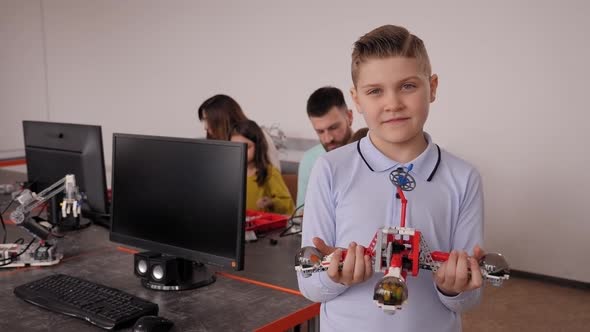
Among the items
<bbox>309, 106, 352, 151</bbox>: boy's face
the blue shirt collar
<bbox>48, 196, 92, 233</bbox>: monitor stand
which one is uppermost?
the blue shirt collar

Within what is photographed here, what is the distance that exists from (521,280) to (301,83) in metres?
2.24

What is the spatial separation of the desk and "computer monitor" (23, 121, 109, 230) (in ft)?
0.78

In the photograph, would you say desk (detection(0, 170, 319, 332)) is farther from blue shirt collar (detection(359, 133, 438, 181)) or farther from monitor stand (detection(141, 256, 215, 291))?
blue shirt collar (detection(359, 133, 438, 181))

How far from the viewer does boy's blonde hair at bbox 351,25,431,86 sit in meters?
1.22

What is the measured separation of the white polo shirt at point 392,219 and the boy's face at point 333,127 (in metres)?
1.74

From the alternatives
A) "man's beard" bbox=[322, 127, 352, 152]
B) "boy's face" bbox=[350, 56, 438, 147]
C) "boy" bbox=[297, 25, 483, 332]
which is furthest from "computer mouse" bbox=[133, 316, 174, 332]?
"man's beard" bbox=[322, 127, 352, 152]

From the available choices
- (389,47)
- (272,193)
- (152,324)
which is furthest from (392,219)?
(272,193)

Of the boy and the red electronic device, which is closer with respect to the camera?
the boy

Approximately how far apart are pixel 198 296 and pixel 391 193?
0.77 metres

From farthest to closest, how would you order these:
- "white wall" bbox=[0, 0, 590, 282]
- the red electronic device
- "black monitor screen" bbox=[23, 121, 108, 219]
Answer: "white wall" bbox=[0, 0, 590, 282]
the red electronic device
"black monitor screen" bbox=[23, 121, 108, 219]

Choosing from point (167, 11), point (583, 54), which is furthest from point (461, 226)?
point (167, 11)

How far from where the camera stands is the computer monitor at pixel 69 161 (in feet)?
7.88

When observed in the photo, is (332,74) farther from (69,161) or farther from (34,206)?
(34,206)

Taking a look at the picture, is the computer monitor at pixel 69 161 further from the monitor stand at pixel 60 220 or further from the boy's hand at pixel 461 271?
the boy's hand at pixel 461 271
